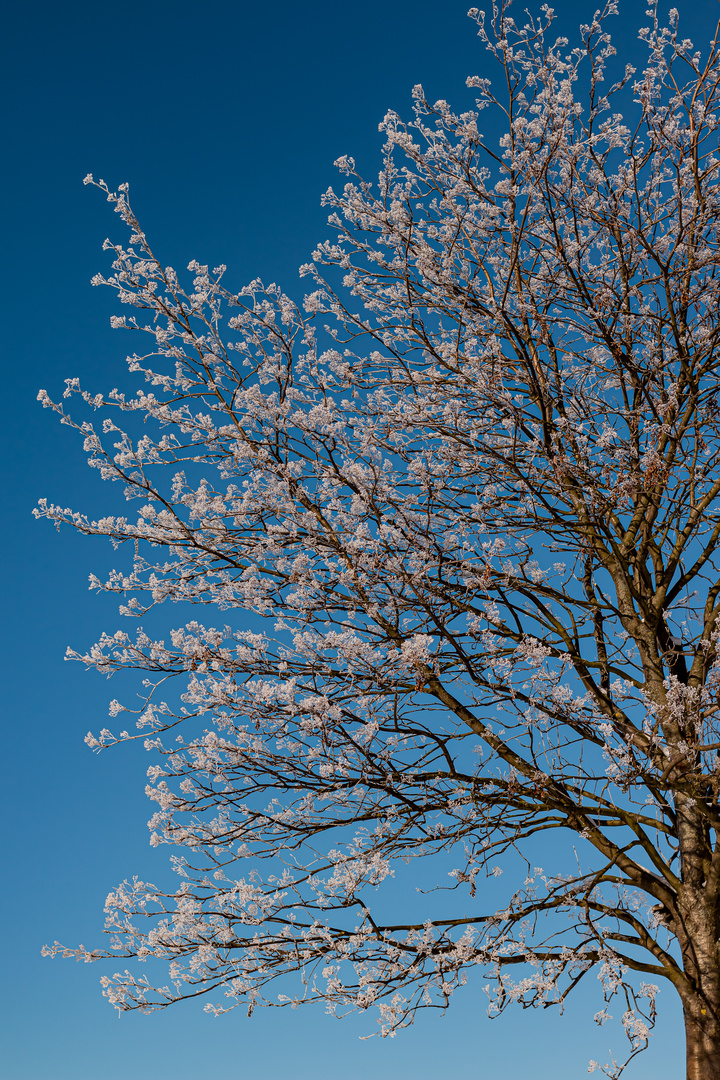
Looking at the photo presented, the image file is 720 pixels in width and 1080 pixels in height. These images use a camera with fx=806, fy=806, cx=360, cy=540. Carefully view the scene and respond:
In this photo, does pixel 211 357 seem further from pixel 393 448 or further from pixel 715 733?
pixel 715 733

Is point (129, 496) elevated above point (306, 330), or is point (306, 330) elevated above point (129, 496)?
point (306, 330)

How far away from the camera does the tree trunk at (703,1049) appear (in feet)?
16.4

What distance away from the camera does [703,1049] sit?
5.06 metres

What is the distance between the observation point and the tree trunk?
500 centimetres

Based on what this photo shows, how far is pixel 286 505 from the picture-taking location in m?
5.66

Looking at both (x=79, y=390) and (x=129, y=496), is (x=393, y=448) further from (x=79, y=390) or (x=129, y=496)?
(x=79, y=390)

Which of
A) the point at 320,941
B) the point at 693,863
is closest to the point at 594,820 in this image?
the point at 693,863

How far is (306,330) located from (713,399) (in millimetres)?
3149

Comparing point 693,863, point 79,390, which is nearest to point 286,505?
point 79,390

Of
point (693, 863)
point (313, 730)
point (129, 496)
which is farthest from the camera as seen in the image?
point (129, 496)

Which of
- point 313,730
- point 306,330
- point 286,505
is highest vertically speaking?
point 306,330

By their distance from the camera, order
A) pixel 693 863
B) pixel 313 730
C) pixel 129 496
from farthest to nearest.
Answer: pixel 129 496 → pixel 693 863 → pixel 313 730

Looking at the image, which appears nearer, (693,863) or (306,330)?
(693,863)

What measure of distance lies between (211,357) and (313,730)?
2.89 metres
